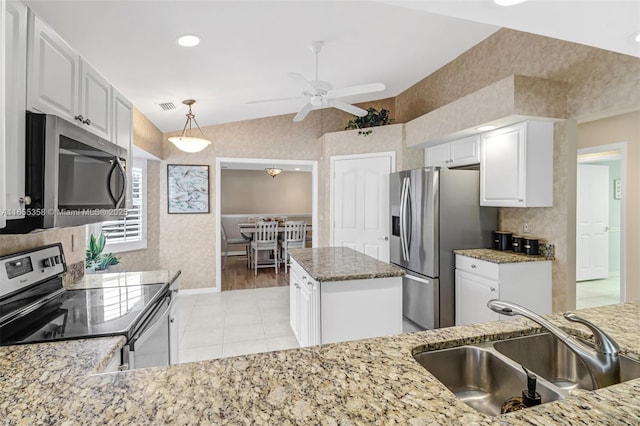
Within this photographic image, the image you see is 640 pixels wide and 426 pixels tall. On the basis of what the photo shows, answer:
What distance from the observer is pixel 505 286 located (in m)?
2.83

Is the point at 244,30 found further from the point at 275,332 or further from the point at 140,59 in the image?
the point at 275,332

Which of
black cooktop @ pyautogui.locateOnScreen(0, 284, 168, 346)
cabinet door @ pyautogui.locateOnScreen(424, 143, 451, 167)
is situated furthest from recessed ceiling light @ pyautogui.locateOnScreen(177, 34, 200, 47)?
cabinet door @ pyautogui.locateOnScreen(424, 143, 451, 167)

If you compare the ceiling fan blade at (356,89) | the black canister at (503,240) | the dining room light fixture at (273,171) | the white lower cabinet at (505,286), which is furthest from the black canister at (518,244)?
the dining room light fixture at (273,171)

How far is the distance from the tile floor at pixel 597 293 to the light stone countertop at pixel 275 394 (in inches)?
167

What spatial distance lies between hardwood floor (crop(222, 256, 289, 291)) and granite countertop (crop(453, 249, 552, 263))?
3.09 m

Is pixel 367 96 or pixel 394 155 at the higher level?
pixel 367 96

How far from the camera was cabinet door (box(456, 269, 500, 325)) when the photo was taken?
2941 mm

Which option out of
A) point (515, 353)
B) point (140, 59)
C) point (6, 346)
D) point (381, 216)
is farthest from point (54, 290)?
point (381, 216)

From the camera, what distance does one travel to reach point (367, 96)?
16.2ft

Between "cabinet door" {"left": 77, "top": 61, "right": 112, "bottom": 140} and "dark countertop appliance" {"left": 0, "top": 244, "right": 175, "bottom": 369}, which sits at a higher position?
"cabinet door" {"left": 77, "top": 61, "right": 112, "bottom": 140}

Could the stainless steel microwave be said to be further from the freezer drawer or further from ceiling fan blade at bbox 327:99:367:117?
the freezer drawer

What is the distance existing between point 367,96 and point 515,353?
4.42 m

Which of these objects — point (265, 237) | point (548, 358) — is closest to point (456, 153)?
point (548, 358)

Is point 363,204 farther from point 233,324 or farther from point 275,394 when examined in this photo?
point 275,394
